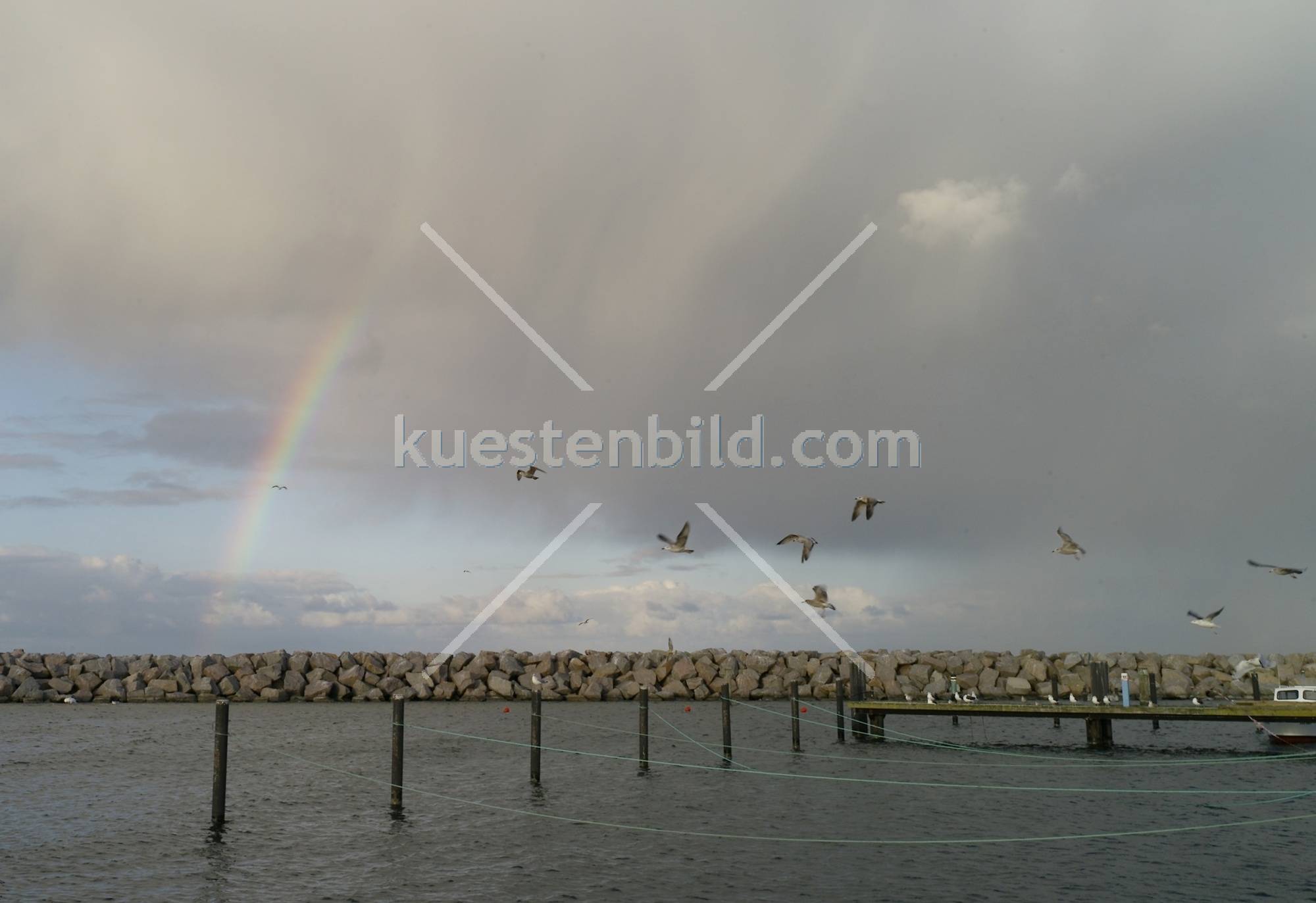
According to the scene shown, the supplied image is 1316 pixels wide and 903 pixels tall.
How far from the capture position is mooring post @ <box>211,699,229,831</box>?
23.0 m

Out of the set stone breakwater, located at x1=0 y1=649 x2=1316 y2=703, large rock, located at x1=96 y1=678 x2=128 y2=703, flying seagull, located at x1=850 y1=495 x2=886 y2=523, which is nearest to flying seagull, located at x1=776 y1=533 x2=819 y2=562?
flying seagull, located at x1=850 y1=495 x2=886 y2=523

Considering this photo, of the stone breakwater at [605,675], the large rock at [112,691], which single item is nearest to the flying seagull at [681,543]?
the stone breakwater at [605,675]

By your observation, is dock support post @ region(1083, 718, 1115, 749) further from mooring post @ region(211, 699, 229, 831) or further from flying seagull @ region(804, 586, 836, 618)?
mooring post @ region(211, 699, 229, 831)

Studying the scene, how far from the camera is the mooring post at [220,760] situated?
75.6 feet

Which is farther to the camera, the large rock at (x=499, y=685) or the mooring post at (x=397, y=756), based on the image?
the large rock at (x=499, y=685)

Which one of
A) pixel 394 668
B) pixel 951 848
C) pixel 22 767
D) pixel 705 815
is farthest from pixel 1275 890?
pixel 394 668

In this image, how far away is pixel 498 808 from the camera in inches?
1114

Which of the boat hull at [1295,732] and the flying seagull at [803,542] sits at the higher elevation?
the flying seagull at [803,542]

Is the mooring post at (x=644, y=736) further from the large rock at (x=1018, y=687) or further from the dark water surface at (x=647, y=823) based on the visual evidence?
the large rock at (x=1018, y=687)

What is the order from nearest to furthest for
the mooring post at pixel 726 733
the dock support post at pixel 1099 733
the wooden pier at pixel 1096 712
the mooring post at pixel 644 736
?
the mooring post at pixel 644 736, the wooden pier at pixel 1096 712, the mooring post at pixel 726 733, the dock support post at pixel 1099 733

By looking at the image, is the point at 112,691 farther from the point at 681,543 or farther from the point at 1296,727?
the point at 1296,727

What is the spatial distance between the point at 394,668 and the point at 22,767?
3335cm

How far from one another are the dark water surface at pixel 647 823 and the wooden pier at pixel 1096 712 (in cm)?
150

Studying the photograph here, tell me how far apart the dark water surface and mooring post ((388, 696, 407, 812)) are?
1.97ft
